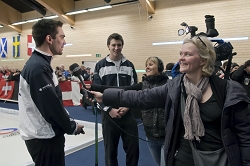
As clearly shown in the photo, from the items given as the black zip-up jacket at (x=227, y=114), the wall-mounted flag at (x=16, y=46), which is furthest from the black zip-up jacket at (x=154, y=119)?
the wall-mounted flag at (x=16, y=46)

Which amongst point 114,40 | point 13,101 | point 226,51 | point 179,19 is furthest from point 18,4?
point 226,51

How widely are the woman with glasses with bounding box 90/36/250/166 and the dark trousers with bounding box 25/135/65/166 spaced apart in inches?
32.4

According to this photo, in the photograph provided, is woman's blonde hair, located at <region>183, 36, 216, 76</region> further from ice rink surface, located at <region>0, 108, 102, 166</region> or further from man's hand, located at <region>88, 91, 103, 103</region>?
ice rink surface, located at <region>0, 108, 102, 166</region>

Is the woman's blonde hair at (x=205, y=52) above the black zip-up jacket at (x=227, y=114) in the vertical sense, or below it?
above

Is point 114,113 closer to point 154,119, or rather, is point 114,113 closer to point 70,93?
point 154,119

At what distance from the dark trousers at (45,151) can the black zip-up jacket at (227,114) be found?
0.68 metres

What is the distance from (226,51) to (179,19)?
307 inches

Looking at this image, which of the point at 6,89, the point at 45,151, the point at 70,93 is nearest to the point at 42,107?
the point at 45,151

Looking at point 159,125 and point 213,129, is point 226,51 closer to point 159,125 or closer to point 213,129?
point 213,129

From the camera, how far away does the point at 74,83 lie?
26.1 ft

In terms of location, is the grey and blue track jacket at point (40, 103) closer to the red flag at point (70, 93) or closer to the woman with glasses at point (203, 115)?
the woman with glasses at point (203, 115)

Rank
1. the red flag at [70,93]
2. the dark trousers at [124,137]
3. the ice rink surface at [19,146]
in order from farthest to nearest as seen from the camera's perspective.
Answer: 1. the red flag at [70,93]
2. the ice rink surface at [19,146]
3. the dark trousers at [124,137]

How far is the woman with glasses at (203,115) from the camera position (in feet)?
3.88

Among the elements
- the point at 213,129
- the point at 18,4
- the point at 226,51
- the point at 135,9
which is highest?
the point at 18,4
